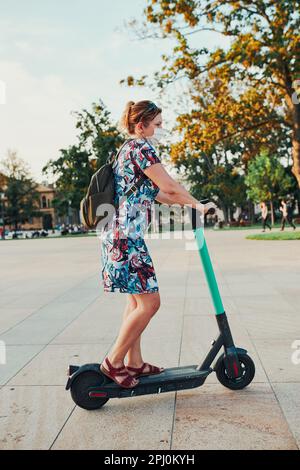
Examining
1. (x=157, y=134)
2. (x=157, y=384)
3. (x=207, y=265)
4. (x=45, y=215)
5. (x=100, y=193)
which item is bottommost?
(x=157, y=384)

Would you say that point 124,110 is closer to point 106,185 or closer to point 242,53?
point 106,185

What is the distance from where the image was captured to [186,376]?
10.9 feet

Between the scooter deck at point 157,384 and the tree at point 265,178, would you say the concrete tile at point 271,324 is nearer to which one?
the scooter deck at point 157,384

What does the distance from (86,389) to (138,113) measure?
5.73ft

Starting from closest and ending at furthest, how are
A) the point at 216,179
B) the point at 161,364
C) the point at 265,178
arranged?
the point at 161,364
the point at 265,178
the point at 216,179

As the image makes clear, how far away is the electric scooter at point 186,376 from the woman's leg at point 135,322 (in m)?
0.17

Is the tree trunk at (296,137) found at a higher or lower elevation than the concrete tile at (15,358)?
higher

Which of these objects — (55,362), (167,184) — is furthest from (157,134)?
(55,362)

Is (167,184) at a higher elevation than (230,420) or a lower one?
higher

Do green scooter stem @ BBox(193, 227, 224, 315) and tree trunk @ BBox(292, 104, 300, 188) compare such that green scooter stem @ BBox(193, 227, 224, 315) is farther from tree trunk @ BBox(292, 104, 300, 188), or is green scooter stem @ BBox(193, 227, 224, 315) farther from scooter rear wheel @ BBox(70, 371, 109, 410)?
tree trunk @ BBox(292, 104, 300, 188)

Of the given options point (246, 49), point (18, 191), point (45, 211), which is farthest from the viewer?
point (45, 211)

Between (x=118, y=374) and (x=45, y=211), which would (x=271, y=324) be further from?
(x=45, y=211)

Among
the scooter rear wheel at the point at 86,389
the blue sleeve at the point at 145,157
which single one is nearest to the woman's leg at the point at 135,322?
the scooter rear wheel at the point at 86,389

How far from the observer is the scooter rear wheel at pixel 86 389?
3.21 meters
